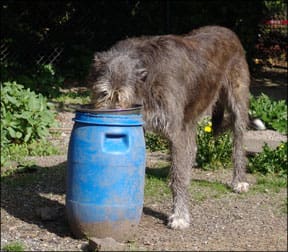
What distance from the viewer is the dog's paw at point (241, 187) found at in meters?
7.42

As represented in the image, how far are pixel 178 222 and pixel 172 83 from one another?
3.78ft

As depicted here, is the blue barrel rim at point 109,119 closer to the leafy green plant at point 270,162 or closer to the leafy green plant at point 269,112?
the leafy green plant at point 270,162

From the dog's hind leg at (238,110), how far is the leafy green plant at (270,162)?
36 centimetres

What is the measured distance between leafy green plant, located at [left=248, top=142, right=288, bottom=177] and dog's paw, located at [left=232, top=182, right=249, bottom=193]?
564 millimetres

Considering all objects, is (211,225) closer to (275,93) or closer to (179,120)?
(179,120)

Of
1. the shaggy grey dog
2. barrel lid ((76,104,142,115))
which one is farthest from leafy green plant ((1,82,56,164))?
barrel lid ((76,104,142,115))

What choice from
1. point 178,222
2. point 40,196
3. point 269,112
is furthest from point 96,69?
point 269,112

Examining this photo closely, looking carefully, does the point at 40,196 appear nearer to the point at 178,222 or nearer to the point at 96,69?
the point at 178,222

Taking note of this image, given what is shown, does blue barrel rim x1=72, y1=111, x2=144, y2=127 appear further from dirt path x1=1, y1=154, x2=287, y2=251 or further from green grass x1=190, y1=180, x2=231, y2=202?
green grass x1=190, y1=180, x2=231, y2=202

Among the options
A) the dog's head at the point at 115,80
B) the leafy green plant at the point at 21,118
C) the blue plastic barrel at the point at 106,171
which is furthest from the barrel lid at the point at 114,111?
the leafy green plant at the point at 21,118

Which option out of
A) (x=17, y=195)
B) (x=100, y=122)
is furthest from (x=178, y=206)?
(x=17, y=195)

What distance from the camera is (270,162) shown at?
26.2 ft

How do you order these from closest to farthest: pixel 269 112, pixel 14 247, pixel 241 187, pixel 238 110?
pixel 14 247
pixel 241 187
pixel 238 110
pixel 269 112

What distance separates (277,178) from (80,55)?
808cm
